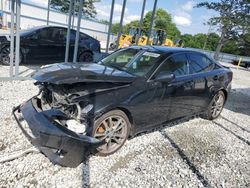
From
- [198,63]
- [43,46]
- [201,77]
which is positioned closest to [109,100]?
[201,77]

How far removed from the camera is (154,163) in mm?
3324

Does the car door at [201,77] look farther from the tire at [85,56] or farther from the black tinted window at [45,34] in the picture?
the black tinted window at [45,34]

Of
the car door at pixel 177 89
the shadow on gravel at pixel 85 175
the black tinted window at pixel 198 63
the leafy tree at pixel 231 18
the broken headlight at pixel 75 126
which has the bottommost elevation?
the shadow on gravel at pixel 85 175

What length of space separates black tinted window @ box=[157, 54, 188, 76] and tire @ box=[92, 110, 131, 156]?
3.48 feet

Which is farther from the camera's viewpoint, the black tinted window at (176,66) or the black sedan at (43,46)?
the black sedan at (43,46)

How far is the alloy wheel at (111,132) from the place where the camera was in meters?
3.14

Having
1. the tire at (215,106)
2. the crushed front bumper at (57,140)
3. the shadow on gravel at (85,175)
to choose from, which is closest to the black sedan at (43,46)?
the tire at (215,106)

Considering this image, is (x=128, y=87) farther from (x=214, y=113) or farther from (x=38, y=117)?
(x=214, y=113)

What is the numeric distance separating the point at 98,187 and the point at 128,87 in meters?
1.36

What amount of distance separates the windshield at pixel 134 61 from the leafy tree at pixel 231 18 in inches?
750

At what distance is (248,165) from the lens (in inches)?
145

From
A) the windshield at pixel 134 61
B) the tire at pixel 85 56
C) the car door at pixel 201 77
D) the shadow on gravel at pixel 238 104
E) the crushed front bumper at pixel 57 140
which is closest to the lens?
the crushed front bumper at pixel 57 140

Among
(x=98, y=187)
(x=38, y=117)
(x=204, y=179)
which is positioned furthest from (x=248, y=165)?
(x=38, y=117)

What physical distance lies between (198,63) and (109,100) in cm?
251
